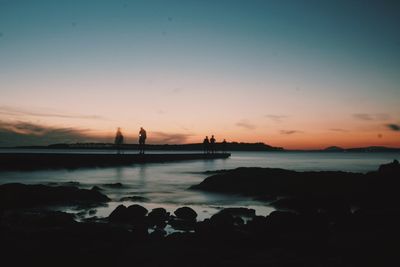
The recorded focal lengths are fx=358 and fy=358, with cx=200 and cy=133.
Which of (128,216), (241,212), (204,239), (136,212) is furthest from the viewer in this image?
(241,212)

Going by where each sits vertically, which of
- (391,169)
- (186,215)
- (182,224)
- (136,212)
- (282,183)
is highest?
(391,169)

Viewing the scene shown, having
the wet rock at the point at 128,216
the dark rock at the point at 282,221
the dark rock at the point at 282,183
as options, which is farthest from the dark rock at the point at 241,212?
the dark rock at the point at 282,183

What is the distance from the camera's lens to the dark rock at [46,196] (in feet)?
53.8

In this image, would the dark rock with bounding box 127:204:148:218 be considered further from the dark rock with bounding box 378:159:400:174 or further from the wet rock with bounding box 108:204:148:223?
the dark rock with bounding box 378:159:400:174

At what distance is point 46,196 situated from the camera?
17500 millimetres

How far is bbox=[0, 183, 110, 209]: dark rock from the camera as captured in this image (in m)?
16.4

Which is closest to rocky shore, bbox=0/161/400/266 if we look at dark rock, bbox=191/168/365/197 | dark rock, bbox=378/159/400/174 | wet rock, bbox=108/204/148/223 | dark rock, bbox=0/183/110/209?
wet rock, bbox=108/204/148/223

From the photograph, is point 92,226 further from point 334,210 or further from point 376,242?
point 334,210

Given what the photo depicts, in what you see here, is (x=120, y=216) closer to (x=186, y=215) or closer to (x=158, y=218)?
(x=158, y=218)

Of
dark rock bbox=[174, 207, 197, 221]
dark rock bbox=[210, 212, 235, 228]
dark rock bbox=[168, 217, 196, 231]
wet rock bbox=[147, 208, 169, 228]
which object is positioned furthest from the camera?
dark rock bbox=[174, 207, 197, 221]

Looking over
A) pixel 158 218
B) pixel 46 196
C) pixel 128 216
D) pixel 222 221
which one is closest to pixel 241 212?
pixel 222 221

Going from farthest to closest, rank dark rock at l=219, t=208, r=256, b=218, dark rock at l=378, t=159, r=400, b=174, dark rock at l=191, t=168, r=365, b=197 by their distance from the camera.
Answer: dark rock at l=378, t=159, r=400, b=174 < dark rock at l=191, t=168, r=365, b=197 < dark rock at l=219, t=208, r=256, b=218

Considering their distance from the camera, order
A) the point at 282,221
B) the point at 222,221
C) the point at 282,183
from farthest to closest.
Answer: the point at 282,183 < the point at 222,221 < the point at 282,221

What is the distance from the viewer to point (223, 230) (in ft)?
33.5
